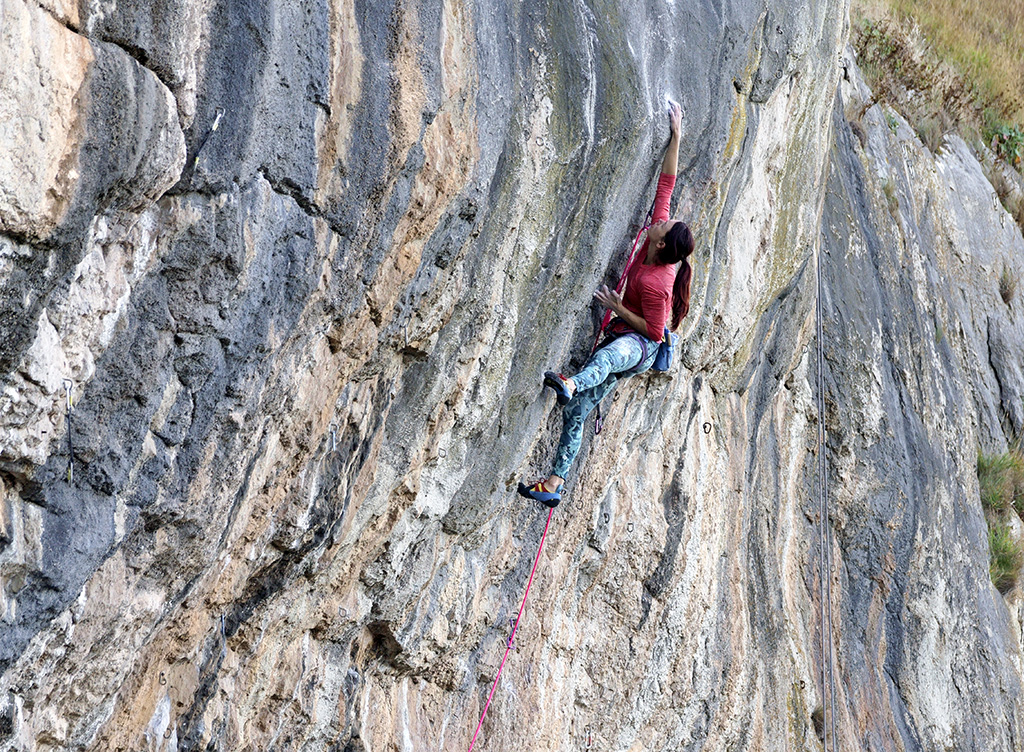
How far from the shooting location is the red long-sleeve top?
5621mm

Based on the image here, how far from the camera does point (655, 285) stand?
5.62 m

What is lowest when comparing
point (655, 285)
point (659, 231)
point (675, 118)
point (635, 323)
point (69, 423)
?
point (69, 423)

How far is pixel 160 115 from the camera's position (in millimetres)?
3088

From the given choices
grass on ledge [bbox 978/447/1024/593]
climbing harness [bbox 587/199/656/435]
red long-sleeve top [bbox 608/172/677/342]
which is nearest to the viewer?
red long-sleeve top [bbox 608/172/677/342]

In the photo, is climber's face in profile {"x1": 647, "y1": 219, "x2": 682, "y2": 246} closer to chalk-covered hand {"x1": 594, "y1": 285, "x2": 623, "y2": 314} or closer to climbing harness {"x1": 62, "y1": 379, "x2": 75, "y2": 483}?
chalk-covered hand {"x1": 594, "y1": 285, "x2": 623, "y2": 314}

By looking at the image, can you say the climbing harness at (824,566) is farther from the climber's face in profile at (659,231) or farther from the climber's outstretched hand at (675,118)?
the climber's outstretched hand at (675,118)

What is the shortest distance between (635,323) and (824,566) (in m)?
4.05

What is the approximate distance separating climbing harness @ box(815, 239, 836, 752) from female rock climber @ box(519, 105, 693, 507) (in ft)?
11.3

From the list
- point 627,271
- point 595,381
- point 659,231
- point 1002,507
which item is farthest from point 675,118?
point 1002,507

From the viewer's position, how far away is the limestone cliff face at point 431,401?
3.15 m

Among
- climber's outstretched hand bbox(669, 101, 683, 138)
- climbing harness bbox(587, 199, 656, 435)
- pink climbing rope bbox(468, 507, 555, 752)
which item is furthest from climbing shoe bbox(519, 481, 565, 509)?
climber's outstretched hand bbox(669, 101, 683, 138)

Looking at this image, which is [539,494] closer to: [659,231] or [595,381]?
[595,381]

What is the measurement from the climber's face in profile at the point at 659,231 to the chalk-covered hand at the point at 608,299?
1.17 feet

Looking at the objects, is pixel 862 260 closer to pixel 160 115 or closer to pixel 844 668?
pixel 844 668
